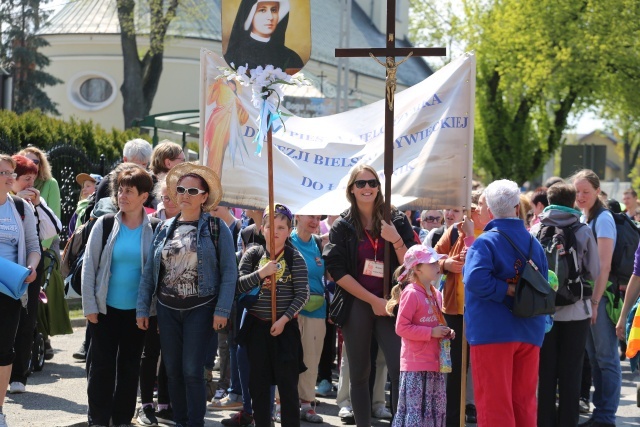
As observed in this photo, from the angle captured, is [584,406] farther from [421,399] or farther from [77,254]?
[77,254]

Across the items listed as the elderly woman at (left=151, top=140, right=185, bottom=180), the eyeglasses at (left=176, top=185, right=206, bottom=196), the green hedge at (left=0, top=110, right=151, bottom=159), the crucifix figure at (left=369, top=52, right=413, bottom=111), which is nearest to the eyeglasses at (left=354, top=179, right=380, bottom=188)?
the crucifix figure at (left=369, top=52, right=413, bottom=111)

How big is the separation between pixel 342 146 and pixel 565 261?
76.4 inches

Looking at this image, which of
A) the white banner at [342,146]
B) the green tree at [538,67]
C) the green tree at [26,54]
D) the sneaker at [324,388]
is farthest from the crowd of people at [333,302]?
the green tree at [26,54]

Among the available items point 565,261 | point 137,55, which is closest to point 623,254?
point 565,261

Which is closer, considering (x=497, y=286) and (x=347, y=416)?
(x=497, y=286)

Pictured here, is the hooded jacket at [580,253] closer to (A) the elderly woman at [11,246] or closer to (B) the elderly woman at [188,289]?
(B) the elderly woman at [188,289]

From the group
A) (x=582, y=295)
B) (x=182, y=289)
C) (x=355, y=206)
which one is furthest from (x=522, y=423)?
(x=182, y=289)

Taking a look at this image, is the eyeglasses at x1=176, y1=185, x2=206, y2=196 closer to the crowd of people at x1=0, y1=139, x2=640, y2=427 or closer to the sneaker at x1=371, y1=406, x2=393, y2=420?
the crowd of people at x1=0, y1=139, x2=640, y2=427

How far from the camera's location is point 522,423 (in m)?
7.36

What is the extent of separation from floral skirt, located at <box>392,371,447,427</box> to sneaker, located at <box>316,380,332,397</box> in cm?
306

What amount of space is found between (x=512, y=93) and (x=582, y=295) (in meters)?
30.2

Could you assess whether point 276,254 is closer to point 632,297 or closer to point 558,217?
point 558,217

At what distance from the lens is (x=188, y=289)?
305 inches

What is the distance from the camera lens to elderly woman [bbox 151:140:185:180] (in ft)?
31.2
